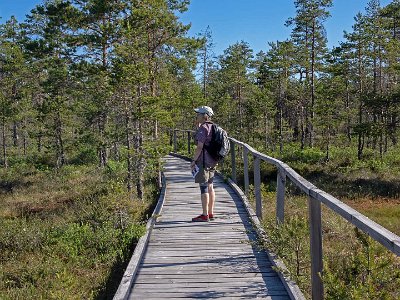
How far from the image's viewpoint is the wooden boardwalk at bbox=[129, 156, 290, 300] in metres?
4.40

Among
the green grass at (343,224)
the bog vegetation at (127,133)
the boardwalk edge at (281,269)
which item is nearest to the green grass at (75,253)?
the bog vegetation at (127,133)

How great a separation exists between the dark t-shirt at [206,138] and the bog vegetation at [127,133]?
138cm

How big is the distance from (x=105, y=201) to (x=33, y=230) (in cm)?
148

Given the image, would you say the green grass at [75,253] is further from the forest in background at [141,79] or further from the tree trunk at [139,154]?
the forest in background at [141,79]

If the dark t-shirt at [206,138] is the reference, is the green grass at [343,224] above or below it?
below

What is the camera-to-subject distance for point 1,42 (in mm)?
32375

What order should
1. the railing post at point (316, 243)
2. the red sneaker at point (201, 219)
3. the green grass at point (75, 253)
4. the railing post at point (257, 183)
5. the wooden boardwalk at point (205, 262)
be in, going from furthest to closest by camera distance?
the red sneaker at point (201, 219), the railing post at point (257, 183), the green grass at point (75, 253), the wooden boardwalk at point (205, 262), the railing post at point (316, 243)

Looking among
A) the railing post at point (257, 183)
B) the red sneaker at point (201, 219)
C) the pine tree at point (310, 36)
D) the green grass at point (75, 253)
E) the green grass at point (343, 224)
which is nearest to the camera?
the green grass at point (343, 224)

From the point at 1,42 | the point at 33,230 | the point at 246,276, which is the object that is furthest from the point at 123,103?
the point at 1,42

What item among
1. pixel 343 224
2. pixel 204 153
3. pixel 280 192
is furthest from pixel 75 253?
pixel 343 224

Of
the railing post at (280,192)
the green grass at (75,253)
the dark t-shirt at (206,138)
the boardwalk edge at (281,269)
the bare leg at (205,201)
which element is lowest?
the green grass at (75,253)

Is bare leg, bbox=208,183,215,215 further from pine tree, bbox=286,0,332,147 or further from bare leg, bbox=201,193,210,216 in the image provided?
pine tree, bbox=286,0,332,147

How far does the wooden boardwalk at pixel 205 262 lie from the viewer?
4.40 m

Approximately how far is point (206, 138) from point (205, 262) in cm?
220
